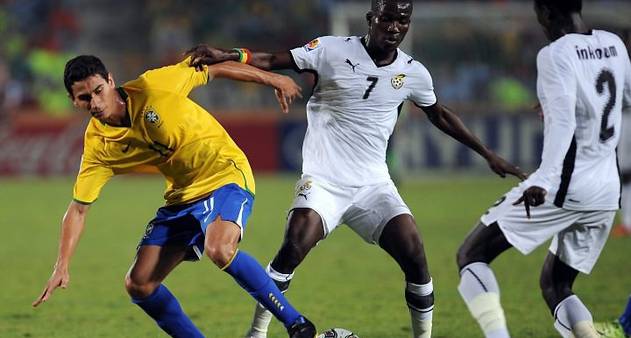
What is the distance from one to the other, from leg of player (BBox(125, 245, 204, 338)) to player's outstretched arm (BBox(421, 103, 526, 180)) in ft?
5.85

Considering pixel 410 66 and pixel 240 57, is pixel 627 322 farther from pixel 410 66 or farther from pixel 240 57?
pixel 240 57

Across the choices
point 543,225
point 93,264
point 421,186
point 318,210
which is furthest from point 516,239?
point 421,186

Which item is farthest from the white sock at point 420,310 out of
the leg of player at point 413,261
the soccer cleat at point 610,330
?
the soccer cleat at point 610,330

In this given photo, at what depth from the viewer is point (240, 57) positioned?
20.4 ft

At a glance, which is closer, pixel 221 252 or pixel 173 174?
pixel 221 252

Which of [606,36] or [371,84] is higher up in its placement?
[606,36]

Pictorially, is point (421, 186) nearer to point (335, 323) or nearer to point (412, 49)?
point (412, 49)

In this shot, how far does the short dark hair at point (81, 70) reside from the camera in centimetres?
564

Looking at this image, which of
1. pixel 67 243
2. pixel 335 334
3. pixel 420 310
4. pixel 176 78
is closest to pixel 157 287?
pixel 67 243

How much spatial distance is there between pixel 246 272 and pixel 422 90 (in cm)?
162

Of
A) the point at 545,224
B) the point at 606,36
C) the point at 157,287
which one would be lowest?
the point at 157,287

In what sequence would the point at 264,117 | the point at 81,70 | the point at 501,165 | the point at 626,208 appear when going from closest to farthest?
the point at 81,70, the point at 501,165, the point at 626,208, the point at 264,117

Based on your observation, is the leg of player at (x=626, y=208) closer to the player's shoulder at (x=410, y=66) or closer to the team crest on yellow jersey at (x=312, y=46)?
the player's shoulder at (x=410, y=66)

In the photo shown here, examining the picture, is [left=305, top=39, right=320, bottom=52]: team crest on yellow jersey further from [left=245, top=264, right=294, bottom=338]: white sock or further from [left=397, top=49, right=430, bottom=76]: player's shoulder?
[left=245, top=264, right=294, bottom=338]: white sock
